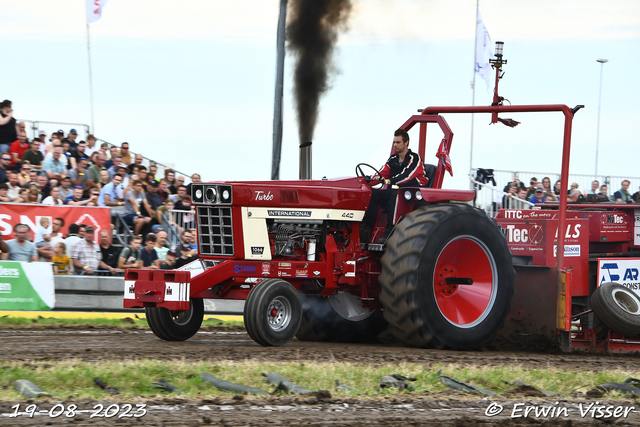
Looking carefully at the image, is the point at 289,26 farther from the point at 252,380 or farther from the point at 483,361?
the point at 252,380

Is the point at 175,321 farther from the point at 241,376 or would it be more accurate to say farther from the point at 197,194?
the point at 241,376

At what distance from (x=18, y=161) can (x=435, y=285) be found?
7.62 m

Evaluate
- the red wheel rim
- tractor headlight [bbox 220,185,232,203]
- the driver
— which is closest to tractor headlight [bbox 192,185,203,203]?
tractor headlight [bbox 220,185,232,203]

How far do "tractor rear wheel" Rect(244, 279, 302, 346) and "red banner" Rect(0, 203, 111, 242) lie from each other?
539cm

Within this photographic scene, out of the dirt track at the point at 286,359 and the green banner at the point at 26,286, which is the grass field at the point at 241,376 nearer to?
the dirt track at the point at 286,359

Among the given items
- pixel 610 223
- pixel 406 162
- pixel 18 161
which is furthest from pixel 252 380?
pixel 18 161

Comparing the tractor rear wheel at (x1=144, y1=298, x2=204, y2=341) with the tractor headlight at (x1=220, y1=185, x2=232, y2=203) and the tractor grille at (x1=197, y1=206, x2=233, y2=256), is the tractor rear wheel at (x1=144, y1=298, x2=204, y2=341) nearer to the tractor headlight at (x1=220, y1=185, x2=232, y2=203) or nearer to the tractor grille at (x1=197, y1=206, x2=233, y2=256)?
the tractor grille at (x1=197, y1=206, x2=233, y2=256)

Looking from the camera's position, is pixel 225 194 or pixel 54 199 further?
pixel 54 199

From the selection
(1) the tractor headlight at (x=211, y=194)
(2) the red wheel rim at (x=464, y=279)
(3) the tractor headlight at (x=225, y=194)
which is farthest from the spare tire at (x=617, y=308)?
(1) the tractor headlight at (x=211, y=194)

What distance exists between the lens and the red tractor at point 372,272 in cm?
780

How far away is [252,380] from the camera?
5645 mm

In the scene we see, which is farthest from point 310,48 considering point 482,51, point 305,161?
point 482,51

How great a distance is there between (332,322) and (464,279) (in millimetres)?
1628

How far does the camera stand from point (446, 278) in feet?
27.5
